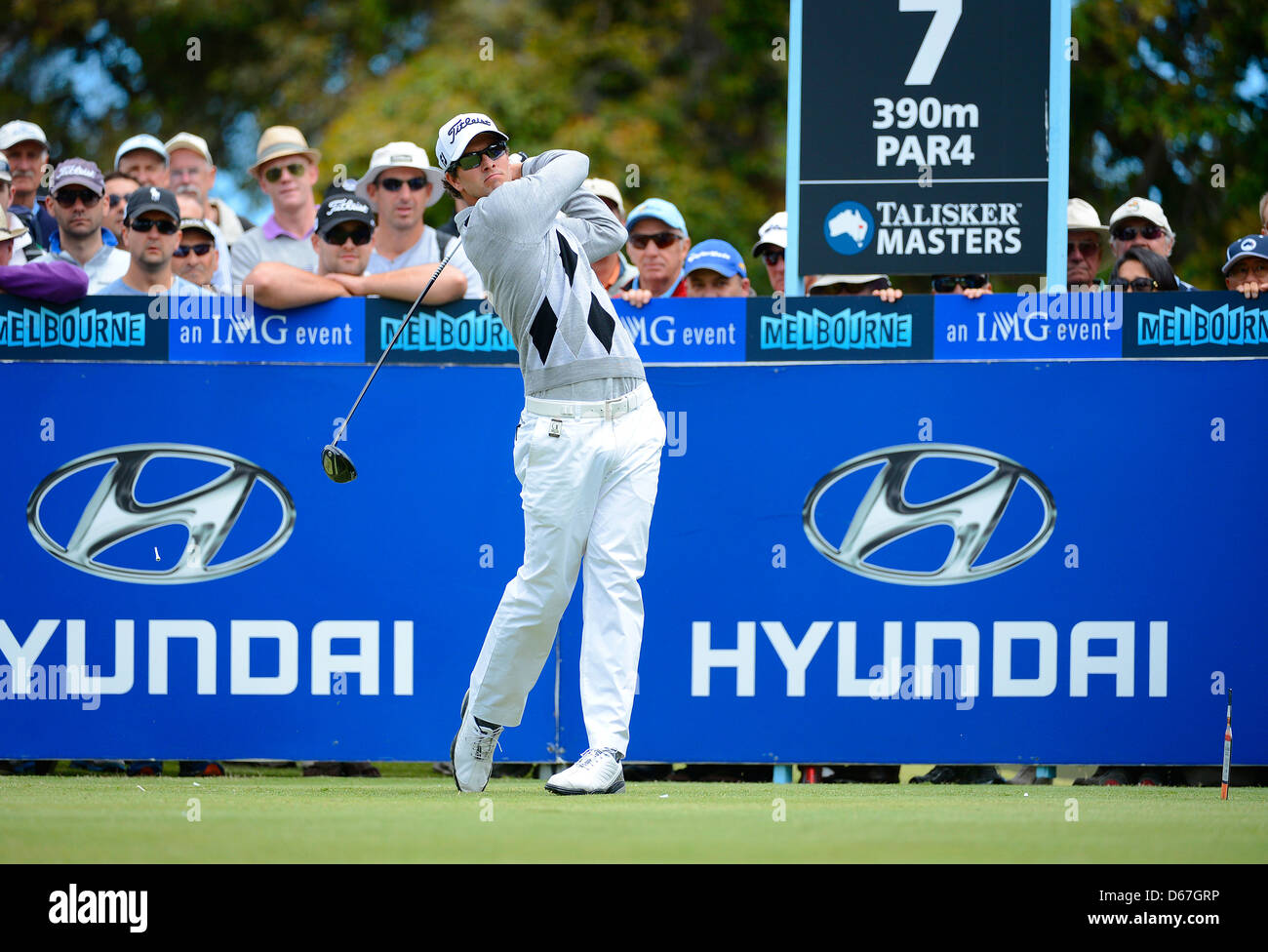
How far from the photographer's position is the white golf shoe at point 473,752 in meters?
6.65

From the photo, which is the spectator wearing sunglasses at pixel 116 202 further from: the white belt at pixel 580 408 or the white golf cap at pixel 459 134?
the white belt at pixel 580 408

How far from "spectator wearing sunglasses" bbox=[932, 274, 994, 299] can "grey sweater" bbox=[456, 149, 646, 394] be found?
1.61 m

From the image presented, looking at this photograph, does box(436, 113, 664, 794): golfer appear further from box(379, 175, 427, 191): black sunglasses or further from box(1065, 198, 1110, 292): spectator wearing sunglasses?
box(1065, 198, 1110, 292): spectator wearing sunglasses

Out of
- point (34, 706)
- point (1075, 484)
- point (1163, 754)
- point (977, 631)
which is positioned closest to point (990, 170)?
point (1075, 484)

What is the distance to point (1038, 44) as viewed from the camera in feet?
25.7

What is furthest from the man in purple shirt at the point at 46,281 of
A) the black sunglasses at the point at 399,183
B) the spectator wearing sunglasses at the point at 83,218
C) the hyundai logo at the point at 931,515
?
the hyundai logo at the point at 931,515

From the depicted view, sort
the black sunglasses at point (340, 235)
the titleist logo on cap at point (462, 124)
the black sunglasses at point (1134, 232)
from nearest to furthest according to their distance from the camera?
the titleist logo on cap at point (462, 124) < the black sunglasses at point (340, 235) < the black sunglasses at point (1134, 232)

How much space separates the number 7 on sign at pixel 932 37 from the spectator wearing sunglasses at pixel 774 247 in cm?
140

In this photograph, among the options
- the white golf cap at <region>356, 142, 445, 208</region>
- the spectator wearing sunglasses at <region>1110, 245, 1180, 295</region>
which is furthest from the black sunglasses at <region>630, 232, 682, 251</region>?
the spectator wearing sunglasses at <region>1110, 245, 1180, 295</region>

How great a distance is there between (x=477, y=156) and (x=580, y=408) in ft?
2.96

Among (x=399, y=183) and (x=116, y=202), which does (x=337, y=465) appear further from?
(x=116, y=202)

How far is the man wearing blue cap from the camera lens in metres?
8.73

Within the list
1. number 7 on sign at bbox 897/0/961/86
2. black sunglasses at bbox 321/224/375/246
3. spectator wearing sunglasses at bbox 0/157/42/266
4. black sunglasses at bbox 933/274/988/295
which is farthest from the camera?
spectator wearing sunglasses at bbox 0/157/42/266

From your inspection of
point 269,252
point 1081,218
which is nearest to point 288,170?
point 269,252
